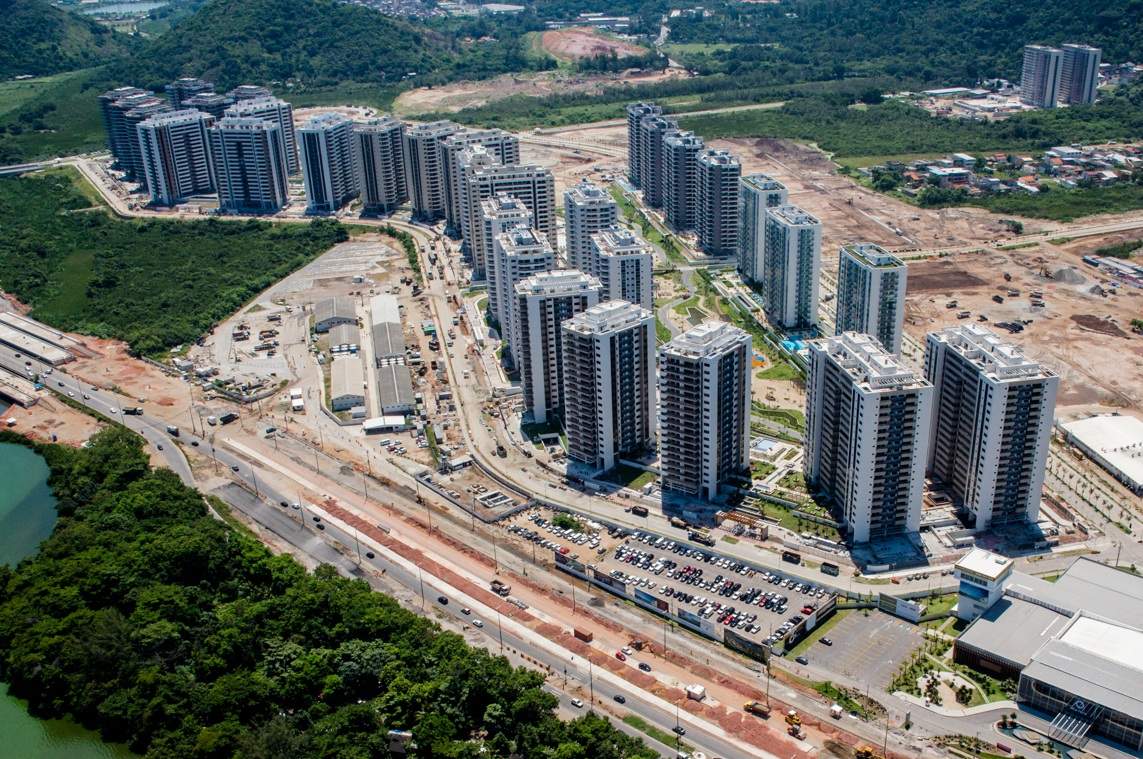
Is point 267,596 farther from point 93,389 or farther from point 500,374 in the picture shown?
point 93,389

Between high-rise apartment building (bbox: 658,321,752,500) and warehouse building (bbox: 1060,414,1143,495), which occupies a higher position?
high-rise apartment building (bbox: 658,321,752,500)

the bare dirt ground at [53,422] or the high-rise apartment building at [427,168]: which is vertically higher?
the high-rise apartment building at [427,168]

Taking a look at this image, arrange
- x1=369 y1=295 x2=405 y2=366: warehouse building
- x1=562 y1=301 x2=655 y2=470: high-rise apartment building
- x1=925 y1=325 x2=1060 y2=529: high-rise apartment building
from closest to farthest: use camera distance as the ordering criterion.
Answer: x1=925 y1=325 x2=1060 y2=529: high-rise apartment building, x1=562 y1=301 x2=655 y2=470: high-rise apartment building, x1=369 y1=295 x2=405 y2=366: warehouse building

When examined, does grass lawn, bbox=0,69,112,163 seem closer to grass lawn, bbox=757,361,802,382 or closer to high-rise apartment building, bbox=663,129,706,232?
high-rise apartment building, bbox=663,129,706,232

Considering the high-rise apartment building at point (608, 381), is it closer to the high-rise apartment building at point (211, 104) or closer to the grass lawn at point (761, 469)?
the grass lawn at point (761, 469)

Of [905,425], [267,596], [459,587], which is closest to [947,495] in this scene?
[905,425]

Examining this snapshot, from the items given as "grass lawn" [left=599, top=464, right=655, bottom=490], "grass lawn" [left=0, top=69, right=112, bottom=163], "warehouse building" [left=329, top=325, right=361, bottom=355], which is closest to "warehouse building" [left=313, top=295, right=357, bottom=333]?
"warehouse building" [left=329, top=325, right=361, bottom=355]

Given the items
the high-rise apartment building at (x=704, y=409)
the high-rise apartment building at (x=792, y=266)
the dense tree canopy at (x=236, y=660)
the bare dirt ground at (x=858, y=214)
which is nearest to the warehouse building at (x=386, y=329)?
the dense tree canopy at (x=236, y=660)
